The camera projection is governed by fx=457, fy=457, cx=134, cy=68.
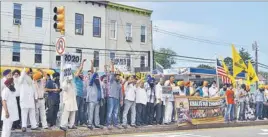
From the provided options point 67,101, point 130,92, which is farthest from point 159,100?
point 67,101

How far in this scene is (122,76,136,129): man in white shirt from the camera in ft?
48.6

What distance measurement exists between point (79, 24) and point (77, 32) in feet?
2.36

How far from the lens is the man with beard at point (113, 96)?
14.2 meters

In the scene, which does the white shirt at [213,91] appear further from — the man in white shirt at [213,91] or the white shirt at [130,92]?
the white shirt at [130,92]

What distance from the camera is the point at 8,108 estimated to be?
416 inches

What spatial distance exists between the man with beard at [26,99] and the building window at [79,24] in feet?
85.2

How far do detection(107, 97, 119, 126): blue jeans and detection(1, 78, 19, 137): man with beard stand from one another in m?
4.07

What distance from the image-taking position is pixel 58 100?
13.6 meters

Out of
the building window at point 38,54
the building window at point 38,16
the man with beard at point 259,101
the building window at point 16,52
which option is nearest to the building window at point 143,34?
the building window at point 38,16

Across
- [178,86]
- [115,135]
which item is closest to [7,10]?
[178,86]

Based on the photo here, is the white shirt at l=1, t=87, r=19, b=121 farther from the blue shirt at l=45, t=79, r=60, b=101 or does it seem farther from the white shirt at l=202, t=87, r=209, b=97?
the white shirt at l=202, t=87, r=209, b=97

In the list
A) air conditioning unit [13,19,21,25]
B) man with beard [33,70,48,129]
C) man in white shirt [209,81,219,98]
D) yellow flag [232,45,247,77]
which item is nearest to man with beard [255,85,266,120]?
yellow flag [232,45,247,77]

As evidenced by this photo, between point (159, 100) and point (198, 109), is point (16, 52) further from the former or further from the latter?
point (159, 100)

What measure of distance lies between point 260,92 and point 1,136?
44.9 ft
